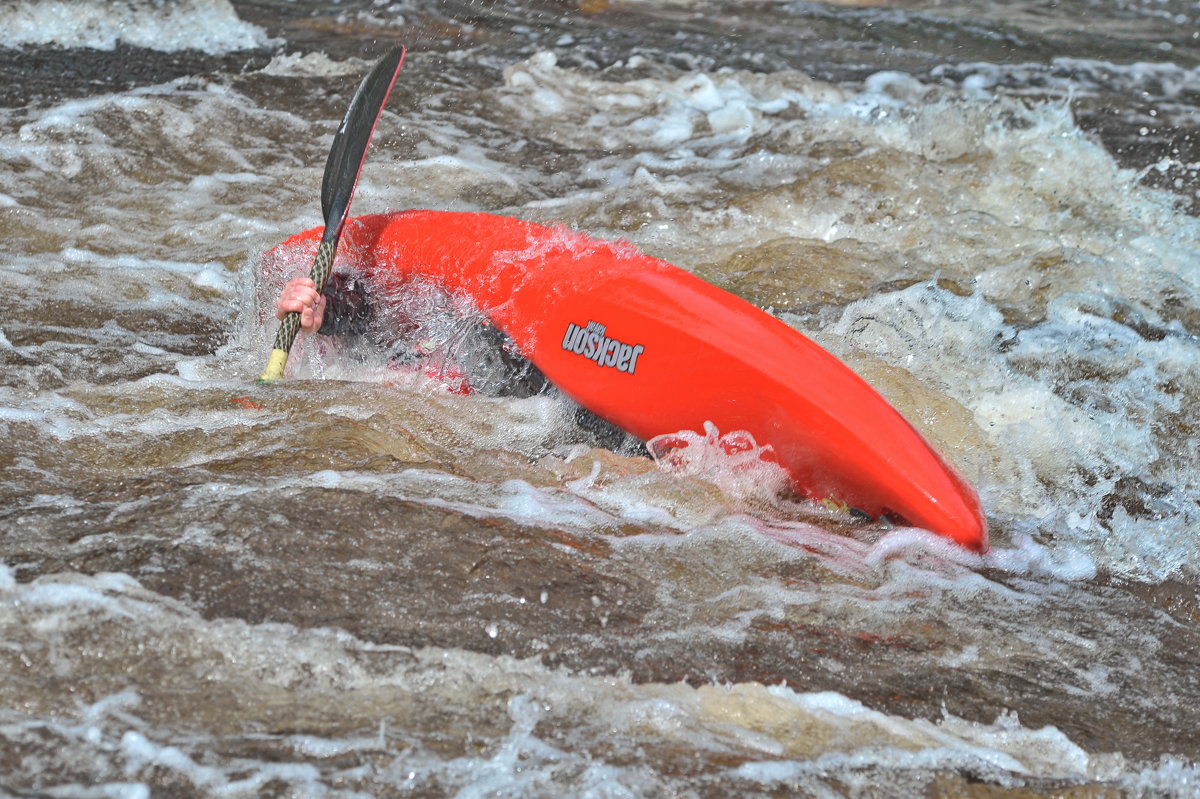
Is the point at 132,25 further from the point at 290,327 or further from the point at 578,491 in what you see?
the point at 578,491

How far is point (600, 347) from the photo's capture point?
2775 millimetres

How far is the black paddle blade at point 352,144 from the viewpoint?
10.2 feet

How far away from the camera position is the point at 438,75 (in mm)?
6359

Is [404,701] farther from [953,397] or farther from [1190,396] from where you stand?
[1190,396]

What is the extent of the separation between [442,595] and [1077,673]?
115cm

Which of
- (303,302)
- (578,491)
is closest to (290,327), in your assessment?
(303,302)

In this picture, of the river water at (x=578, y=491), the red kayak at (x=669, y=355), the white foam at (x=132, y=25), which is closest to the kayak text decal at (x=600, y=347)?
the red kayak at (x=669, y=355)

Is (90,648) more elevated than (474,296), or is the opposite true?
(474,296)

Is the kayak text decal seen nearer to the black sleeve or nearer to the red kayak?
the red kayak

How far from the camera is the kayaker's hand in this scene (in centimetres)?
295

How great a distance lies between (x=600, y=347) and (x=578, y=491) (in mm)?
409

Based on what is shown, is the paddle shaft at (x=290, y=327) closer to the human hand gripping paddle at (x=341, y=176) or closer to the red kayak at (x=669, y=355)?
the human hand gripping paddle at (x=341, y=176)

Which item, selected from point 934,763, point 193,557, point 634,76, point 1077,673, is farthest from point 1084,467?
point 634,76

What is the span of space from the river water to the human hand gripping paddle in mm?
156
